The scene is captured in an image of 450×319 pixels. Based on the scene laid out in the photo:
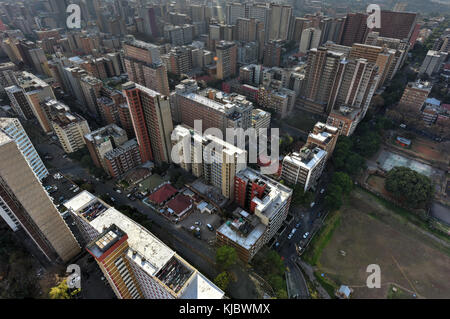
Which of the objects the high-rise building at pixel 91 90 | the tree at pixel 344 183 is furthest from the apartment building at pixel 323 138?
the high-rise building at pixel 91 90

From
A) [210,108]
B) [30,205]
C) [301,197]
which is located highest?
[30,205]

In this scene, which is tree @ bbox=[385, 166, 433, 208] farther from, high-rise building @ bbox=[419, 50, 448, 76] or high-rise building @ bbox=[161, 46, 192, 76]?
high-rise building @ bbox=[161, 46, 192, 76]

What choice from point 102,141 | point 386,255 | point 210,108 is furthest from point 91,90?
point 386,255

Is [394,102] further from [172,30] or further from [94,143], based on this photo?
[172,30]

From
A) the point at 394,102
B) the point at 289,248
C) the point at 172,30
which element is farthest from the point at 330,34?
the point at 289,248
